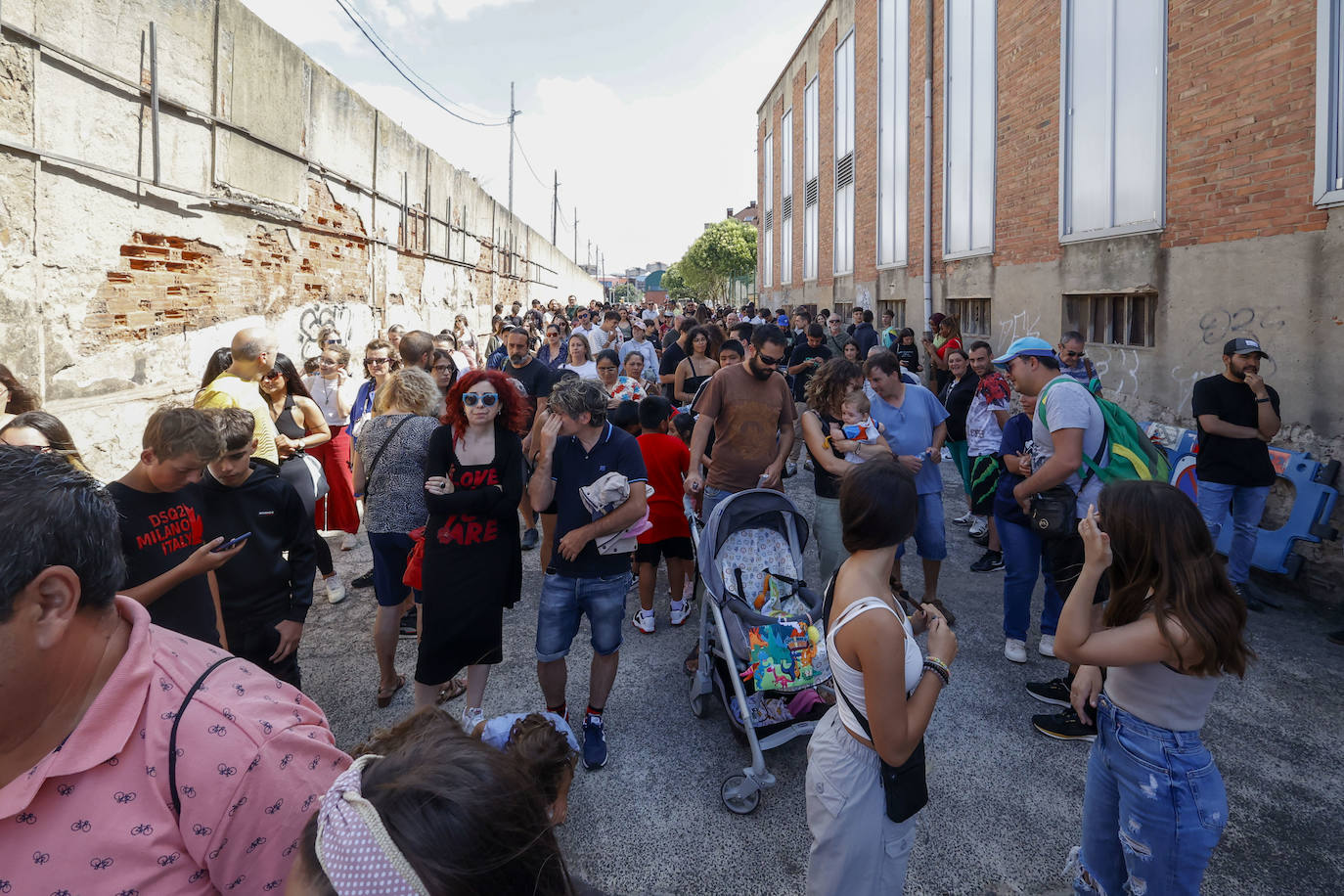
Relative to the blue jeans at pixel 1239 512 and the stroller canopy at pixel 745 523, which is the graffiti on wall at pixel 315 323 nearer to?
the stroller canopy at pixel 745 523

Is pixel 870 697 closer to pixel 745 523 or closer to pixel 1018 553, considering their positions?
pixel 745 523

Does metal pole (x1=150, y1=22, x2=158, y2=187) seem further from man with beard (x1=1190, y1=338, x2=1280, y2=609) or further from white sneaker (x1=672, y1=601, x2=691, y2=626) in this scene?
man with beard (x1=1190, y1=338, x2=1280, y2=609)

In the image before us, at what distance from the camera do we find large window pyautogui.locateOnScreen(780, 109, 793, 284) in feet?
→ 88.1

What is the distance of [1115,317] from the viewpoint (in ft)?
26.7

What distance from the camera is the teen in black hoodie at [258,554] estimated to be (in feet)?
9.48

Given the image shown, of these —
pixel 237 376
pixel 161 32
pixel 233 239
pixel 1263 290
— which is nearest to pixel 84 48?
pixel 161 32

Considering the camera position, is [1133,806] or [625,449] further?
[625,449]

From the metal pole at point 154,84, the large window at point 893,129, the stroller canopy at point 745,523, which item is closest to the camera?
the stroller canopy at point 745,523

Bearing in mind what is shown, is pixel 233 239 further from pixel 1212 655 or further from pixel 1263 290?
pixel 1263 290

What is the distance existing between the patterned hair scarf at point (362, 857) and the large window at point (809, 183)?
23.6m

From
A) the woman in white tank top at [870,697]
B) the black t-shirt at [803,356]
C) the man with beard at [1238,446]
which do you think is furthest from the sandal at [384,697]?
the black t-shirt at [803,356]

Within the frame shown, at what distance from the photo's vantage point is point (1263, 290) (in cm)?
591

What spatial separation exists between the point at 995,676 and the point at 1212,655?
2522 millimetres

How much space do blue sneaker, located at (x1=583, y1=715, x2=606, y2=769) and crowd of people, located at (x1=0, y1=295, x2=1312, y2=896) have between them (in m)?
0.02
